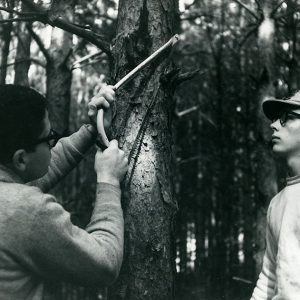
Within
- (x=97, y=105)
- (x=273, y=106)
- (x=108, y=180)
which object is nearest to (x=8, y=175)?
(x=108, y=180)

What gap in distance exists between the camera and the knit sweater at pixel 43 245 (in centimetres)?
191

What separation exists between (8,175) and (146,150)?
3.03 feet

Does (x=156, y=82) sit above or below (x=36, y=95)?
above

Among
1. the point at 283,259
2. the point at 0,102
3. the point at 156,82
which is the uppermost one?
the point at 156,82

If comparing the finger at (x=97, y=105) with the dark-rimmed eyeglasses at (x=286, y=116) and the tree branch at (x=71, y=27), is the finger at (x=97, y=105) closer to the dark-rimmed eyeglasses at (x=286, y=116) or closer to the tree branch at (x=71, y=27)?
the tree branch at (x=71, y=27)

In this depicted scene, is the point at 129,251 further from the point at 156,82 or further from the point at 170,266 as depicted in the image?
the point at 156,82

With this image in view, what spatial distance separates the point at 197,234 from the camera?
948 cm

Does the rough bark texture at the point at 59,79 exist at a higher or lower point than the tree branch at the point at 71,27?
higher

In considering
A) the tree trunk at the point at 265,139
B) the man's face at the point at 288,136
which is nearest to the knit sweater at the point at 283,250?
the man's face at the point at 288,136

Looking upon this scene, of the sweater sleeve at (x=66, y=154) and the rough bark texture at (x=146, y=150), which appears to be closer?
the rough bark texture at (x=146, y=150)

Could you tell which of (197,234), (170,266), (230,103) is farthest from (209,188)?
(170,266)

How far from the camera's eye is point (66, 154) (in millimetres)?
2809

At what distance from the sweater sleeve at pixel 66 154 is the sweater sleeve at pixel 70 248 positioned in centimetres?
74

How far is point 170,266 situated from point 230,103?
815 centimetres
